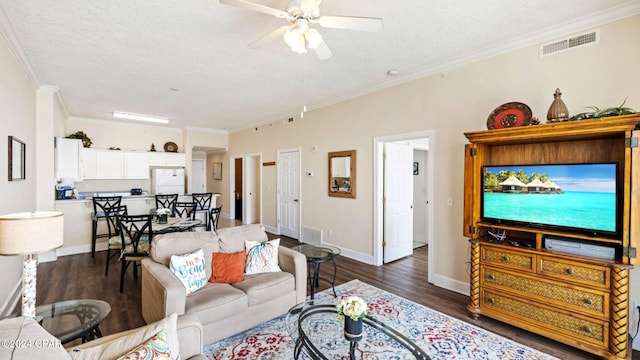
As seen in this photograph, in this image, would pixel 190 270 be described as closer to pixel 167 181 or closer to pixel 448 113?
pixel 448 113

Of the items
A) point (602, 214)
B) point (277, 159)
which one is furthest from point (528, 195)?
point (277, 159)

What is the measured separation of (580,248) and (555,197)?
18.0 inches

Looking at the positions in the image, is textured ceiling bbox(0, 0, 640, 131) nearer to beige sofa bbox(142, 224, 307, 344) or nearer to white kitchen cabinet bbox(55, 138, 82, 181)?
white kitchen cabinet bbox(55, 138, 82, 181)

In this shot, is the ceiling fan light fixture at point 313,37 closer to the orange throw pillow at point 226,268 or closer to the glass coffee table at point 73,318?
the orange throw pillow at point 226,268

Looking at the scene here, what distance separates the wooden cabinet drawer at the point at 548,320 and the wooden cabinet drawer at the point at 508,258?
305mm

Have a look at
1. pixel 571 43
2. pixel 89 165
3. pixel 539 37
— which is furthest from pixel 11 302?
pixel 571 43

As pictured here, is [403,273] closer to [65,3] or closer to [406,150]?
[406,150]

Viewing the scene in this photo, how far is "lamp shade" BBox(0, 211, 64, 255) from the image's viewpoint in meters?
1.57

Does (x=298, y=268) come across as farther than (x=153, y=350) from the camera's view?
Yes

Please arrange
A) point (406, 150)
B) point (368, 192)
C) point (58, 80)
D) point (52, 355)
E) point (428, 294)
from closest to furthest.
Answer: point (52, 355)
point (428, 294)
point (58, 80)
point (368, 192)
point (406, 150)

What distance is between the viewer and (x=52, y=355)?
107 cm

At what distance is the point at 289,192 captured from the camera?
20.6 feet

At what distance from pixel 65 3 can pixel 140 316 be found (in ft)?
9.45

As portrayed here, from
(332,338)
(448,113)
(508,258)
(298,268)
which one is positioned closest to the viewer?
(332,338)
